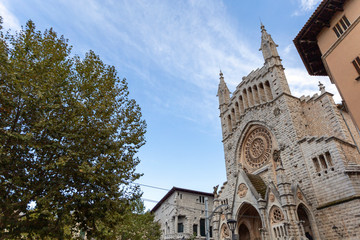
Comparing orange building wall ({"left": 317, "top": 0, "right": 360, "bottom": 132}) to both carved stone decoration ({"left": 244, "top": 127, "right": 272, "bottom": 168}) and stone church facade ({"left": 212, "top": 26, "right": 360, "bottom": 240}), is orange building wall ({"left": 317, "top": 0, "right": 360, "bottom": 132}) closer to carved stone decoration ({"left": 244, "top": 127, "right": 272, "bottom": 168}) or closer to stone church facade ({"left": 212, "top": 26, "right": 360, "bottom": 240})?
stone church facade ({"left": 212, "top": 26, "right": 360, "bottom": 240})

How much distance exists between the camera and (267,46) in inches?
1057

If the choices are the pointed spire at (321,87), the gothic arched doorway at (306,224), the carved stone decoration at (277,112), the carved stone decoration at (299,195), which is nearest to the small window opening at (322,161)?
the carved stone decoration at (299,195)

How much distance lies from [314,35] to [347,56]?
351 centimetres

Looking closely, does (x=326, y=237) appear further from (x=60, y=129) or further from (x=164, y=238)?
(x=164, y=238)

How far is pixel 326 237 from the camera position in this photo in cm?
1593

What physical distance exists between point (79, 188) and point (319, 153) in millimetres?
16714

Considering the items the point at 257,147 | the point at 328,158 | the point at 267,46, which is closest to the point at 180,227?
the point at 257,147

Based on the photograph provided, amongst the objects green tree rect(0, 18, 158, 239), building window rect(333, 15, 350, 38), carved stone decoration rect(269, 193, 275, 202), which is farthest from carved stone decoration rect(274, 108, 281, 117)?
green tree rect(0, 18, 158, 239)

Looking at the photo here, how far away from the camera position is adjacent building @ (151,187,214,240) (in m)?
31.5

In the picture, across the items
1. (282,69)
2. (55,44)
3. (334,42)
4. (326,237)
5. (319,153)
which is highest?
(282,69)

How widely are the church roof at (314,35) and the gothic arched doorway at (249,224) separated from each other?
12.8m

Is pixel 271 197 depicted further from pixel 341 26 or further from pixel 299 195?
pixel 341 26

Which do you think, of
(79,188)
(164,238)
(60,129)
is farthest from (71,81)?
(164,238)

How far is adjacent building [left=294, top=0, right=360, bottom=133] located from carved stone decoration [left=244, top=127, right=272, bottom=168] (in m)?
10.5
